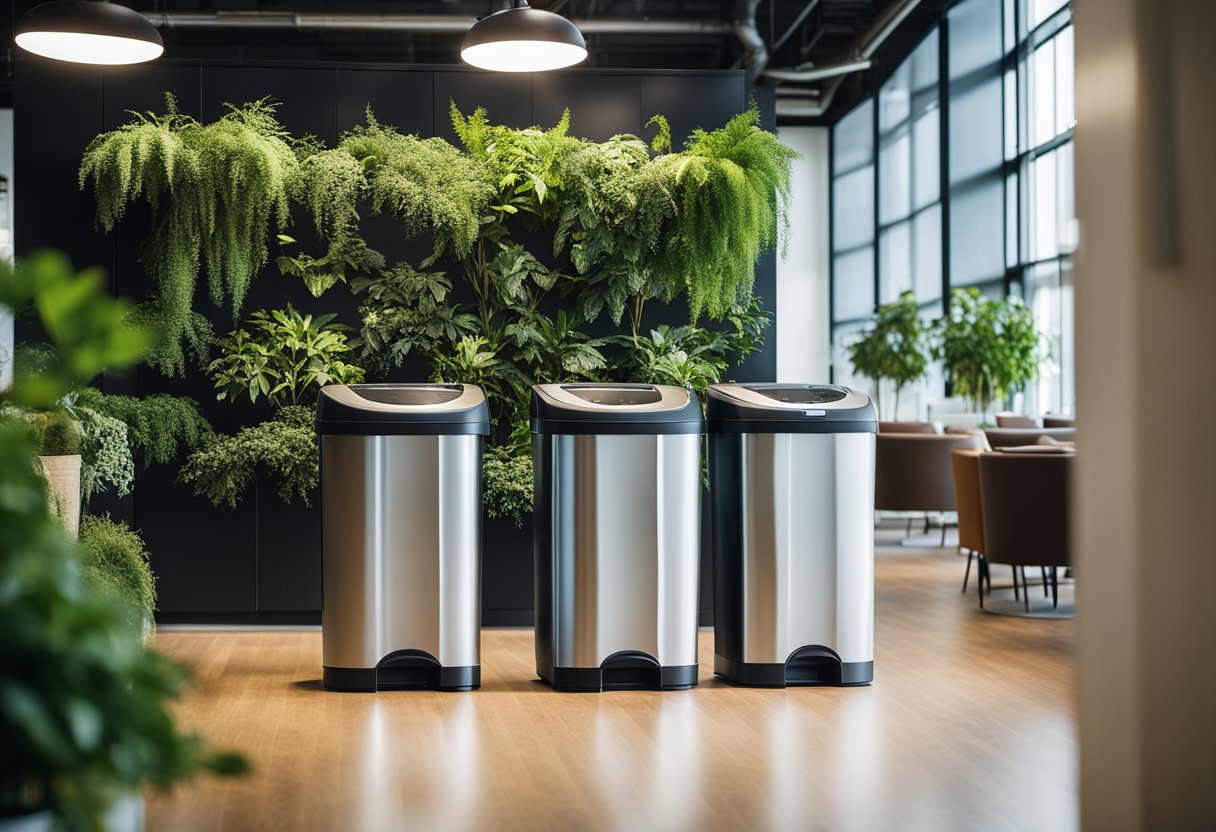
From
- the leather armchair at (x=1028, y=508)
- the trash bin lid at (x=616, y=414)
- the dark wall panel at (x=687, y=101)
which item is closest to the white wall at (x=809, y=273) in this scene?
the leather armchair at (x=1028, y=508)

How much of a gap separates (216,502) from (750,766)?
2.97 meters

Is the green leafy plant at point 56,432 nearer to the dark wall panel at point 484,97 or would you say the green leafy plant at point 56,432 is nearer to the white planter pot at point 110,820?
the dark wall panel at point 484,97

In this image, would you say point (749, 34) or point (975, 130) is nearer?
point (749, 34)

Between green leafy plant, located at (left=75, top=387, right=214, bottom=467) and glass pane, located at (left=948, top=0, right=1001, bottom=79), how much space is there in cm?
858

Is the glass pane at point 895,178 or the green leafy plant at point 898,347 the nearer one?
the green leafy plant at point 898,347

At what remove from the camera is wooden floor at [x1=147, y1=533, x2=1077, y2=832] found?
286 cm

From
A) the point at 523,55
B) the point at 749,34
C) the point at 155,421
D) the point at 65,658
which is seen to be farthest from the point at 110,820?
the point at 749,34

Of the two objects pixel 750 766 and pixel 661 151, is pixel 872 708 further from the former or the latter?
pixel 661 151

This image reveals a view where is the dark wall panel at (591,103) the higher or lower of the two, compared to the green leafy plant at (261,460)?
higher

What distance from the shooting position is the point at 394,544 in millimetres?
4230

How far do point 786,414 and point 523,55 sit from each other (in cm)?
199

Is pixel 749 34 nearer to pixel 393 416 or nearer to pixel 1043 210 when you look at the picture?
pixel 1043 210

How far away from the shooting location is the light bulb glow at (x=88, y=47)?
4.77 m

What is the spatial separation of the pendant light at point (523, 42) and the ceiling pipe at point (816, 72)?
22.4 ft
